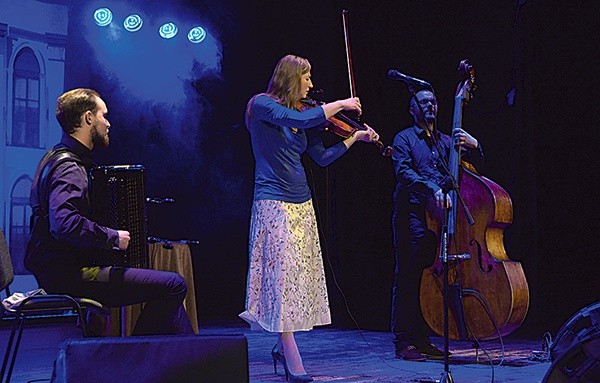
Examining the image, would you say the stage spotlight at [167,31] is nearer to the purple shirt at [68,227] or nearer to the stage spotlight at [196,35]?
the stage spotlight at [196,35]

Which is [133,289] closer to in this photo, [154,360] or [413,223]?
[154,360]

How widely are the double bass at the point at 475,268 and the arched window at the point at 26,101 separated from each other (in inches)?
139

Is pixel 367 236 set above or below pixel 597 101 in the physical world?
below

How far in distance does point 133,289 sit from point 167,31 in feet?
15.1

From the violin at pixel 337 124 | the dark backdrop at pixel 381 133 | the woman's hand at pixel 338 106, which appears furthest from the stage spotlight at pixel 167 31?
the woman's hand at pixel 338 106

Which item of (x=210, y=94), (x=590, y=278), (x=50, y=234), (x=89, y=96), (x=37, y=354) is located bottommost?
(x=37, y=354)

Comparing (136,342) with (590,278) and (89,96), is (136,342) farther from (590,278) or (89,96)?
(590,278)

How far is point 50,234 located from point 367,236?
3885mm

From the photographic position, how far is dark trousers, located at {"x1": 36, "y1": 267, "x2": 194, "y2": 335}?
3.36 meters

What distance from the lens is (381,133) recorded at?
22.2ft

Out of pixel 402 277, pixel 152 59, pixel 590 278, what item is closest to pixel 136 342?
pixel 402 277

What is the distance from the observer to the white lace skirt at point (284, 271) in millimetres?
3936

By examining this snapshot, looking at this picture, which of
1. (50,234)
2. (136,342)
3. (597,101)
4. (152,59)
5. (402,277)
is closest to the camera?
(136,342)

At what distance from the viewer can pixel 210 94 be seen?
7.88m
